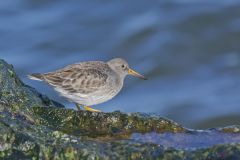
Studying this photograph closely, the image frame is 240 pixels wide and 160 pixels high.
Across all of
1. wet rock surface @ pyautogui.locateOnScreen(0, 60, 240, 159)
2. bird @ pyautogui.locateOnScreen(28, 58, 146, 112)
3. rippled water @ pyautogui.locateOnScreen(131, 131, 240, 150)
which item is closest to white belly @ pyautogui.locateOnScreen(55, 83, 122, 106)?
bird @ pyautogui.locateOnScreen(28, 58, 146, 112)

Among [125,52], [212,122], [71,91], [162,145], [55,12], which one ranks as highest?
[55,12]

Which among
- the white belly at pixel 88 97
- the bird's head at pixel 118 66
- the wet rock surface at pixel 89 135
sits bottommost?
the wet rock surface at pixel 89 135

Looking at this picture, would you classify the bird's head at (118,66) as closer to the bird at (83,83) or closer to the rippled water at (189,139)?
the bird at (83,83)

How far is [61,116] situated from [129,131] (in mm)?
661

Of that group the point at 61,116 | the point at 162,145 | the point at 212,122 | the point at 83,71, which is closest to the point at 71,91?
the point at 83,71

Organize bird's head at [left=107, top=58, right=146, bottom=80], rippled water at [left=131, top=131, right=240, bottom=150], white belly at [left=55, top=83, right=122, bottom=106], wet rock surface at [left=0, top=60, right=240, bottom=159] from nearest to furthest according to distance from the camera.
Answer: wet rock surface at [left=0, top=60, right=240, bottom=159] → rippled water at [left=131, top=131, right=240, bottom=150] → white belly at [left=55, top=83, right=122, bottom=106] → bird's head at [left=107, top=58, right=146, bottom=80]

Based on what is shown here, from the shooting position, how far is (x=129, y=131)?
20.7 ft

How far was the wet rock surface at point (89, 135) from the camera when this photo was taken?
550cm

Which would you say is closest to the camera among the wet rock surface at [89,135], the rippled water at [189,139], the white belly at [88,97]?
the wet rock surface at [89,135]

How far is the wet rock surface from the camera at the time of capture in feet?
18.0

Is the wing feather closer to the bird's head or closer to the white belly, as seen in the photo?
the white belly

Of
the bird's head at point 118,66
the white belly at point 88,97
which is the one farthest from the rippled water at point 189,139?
the bird's head at point 118,66

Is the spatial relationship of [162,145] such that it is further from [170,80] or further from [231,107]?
[170,80]

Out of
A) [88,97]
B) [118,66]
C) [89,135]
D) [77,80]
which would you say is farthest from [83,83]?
[89,135]
